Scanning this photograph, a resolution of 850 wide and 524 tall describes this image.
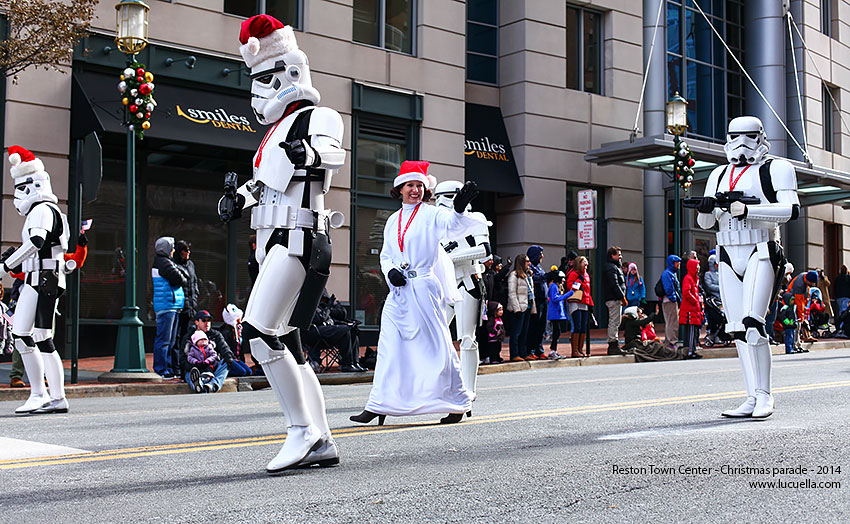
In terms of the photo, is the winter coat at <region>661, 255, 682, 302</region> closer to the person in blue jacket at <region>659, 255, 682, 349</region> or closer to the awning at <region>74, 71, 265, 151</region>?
the person in blue jacket at <region>659, 255, 682, 349</region>

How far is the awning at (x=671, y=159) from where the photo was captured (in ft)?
76.2

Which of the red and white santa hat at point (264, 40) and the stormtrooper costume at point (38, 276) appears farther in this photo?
the stormtrooper costume at point (38, 276)

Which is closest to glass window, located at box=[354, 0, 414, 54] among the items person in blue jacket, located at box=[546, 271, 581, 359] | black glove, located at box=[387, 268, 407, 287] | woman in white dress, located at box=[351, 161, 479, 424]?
person in blue jacket, located at box=[546, 271, 581, 359]

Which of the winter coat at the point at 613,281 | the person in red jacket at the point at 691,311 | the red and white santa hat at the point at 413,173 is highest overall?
the red and white santa hat at the point at 413,173

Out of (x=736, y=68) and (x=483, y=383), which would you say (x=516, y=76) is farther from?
(x=483, y=383)

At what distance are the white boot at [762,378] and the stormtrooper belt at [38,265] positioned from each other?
631 centimetres

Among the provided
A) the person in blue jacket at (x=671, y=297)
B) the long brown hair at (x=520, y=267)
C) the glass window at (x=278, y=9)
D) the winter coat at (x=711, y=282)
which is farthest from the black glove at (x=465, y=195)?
the winter coat at (x=711, y=282)

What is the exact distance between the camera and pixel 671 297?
19.1 metres

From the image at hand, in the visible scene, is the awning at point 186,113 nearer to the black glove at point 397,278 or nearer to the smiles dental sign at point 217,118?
the smiles dental sign at point 217,118

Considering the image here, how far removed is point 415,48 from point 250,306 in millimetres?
17348

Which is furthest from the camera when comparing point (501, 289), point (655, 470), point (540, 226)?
point (540, 226)

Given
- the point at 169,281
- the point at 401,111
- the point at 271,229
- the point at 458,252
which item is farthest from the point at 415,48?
the point at 271,229

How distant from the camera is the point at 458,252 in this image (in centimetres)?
952

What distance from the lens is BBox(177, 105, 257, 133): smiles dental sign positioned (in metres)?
18.0
